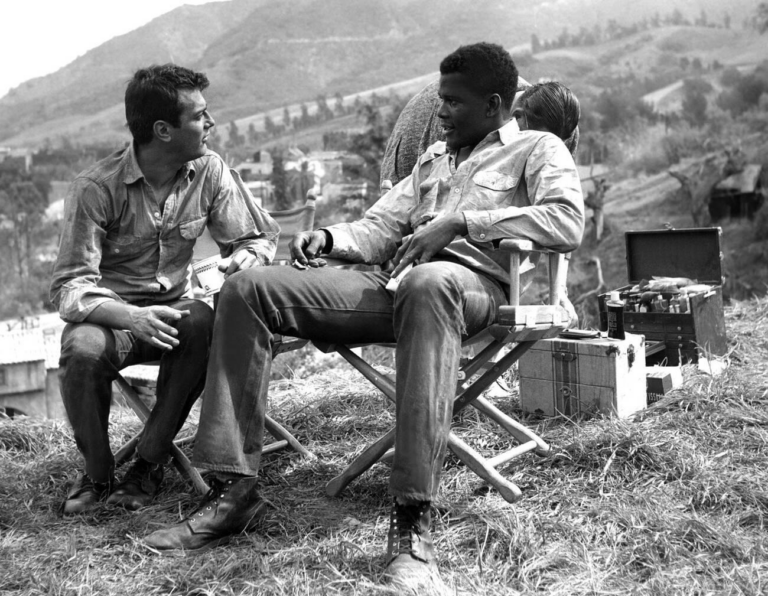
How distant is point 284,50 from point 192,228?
126798 mm

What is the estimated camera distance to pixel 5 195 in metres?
62.9

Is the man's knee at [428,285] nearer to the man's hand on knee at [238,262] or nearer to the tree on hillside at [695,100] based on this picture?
the man's hand on knee at [238,262]

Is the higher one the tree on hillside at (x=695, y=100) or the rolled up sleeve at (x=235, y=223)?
the tree on hillside at (x=695, y=100)

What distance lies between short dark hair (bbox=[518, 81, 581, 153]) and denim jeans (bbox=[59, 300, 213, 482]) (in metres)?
1.86

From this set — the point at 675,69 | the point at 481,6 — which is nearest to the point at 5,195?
the point at 675,69

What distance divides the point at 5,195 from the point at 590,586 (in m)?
68.4

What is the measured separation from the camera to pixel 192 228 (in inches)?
118

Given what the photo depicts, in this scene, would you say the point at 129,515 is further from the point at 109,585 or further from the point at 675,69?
the point at 675,69

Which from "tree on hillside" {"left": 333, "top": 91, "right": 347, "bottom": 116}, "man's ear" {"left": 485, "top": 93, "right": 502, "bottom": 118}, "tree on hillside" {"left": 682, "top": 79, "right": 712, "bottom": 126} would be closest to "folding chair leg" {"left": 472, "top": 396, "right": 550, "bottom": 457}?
"man's ear" {"left": 485, "top": 93, "right": 502, "bottom": 118}

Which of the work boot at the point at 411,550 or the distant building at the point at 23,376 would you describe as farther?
the distant building at the point at 23,376

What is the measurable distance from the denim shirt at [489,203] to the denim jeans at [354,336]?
0.17 metres

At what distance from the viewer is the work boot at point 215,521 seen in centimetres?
228

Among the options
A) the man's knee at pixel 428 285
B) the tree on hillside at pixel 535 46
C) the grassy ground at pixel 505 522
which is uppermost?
the tree on hillside at pixel 535 46

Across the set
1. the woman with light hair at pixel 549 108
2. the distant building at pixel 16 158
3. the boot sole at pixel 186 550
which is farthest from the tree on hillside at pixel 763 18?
the distant building at pixel 16 158
